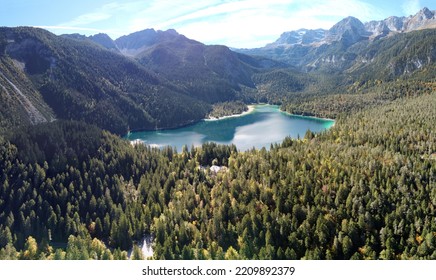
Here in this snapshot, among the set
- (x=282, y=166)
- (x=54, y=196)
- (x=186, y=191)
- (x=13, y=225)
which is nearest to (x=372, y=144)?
(x=282, y=166)

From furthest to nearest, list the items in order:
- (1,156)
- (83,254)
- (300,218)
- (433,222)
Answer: (1,156)
(300,218)
(433,222)
(83,254)

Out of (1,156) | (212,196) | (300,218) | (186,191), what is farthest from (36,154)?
(300,218)

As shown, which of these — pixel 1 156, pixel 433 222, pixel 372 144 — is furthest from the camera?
pixel 372 144

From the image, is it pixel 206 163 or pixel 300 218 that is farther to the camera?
pixel 206 163

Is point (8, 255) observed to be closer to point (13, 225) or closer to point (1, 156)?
point (13, 225)

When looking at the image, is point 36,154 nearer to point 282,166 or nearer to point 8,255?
point 8,255

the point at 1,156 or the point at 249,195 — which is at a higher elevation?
the point at 1,156
